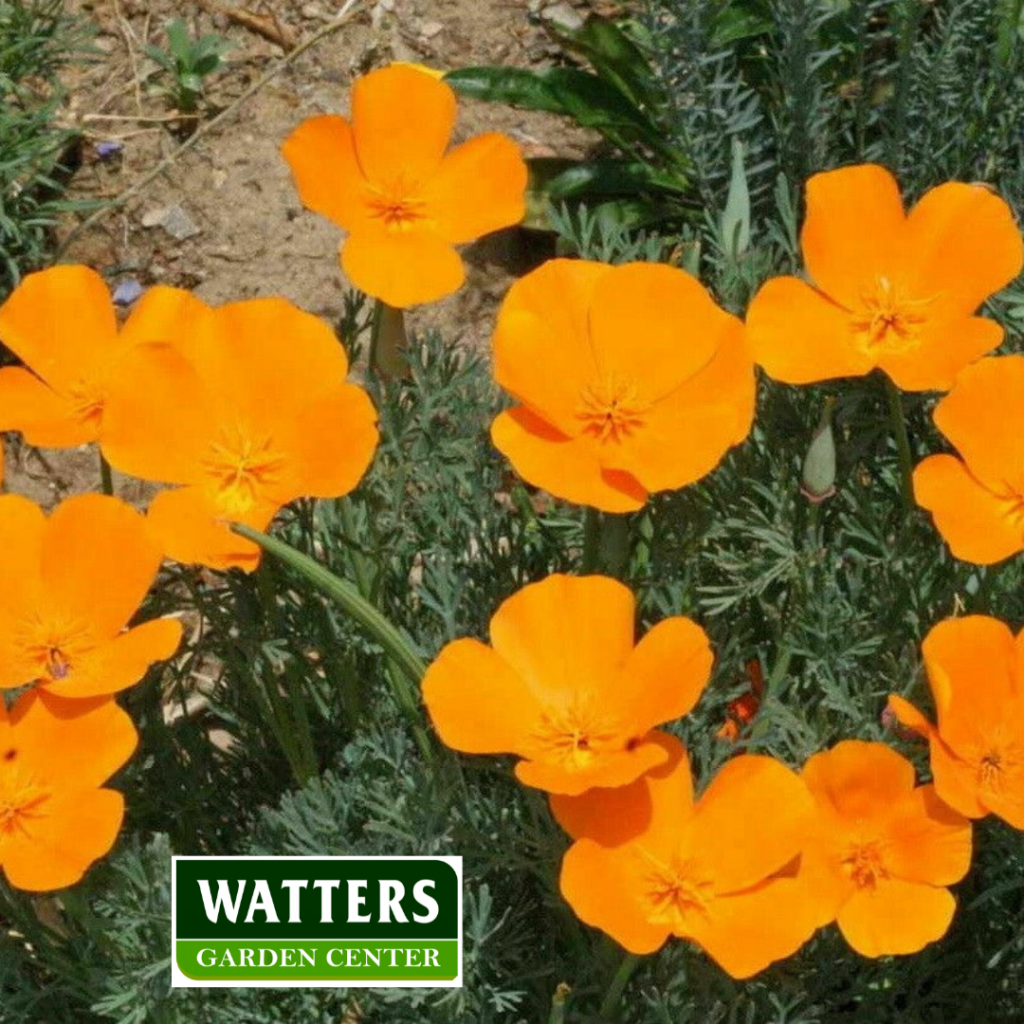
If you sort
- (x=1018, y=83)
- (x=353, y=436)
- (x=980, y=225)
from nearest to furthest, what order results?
(x=353, y=436) < (x=980, y=225) < (x=1018, y=83)

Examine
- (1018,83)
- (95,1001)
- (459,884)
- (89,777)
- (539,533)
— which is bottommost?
(95,1001)

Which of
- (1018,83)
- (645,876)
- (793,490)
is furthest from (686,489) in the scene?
(1018,83)

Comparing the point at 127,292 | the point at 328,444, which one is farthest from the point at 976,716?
the point at 127,292

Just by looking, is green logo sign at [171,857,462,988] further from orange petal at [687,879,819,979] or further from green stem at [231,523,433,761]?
orange petal at [687,879,819,979]

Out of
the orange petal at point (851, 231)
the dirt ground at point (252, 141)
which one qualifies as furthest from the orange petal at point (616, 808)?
the dirt ground at point (252, 141)

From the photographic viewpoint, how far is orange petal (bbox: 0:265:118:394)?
56.9 inches

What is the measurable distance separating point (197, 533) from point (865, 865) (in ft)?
1.74

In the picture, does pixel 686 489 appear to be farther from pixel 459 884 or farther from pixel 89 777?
pixel 89 777

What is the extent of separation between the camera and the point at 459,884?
1332 mm

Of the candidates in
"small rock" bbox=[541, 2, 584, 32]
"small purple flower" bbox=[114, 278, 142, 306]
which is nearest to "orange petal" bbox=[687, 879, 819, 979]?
"small purple flower" bbox=[114, 278, 142, 306]

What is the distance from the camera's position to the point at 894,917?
1234 millimetres

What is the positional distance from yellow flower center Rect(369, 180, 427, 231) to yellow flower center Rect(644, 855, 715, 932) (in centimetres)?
58

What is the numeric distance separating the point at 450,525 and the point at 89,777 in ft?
1.39

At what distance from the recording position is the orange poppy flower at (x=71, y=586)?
4.18ft
